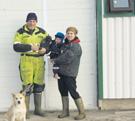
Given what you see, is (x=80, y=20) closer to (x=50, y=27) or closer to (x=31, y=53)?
(x=50, y=27)

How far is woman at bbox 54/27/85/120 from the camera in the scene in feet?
34.2

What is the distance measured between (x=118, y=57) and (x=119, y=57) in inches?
0.8

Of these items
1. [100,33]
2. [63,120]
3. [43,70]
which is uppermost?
[100,33]

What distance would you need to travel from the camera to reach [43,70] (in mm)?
11000

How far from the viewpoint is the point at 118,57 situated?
11320 mm

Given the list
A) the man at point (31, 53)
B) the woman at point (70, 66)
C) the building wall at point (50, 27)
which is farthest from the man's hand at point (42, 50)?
the building wall at point (50, 27)

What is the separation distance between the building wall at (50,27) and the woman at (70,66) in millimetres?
659

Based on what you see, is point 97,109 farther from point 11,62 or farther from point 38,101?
point 11,62

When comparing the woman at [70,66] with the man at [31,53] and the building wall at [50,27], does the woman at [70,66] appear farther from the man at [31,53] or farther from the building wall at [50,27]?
the building wall at [50,27]

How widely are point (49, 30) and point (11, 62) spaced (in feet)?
3.23

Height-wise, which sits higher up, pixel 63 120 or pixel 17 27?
pixel 17 27

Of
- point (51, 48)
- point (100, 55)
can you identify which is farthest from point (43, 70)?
point (100, 55)

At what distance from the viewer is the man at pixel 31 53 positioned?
35.2 feet

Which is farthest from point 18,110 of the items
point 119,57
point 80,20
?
point 119,57
